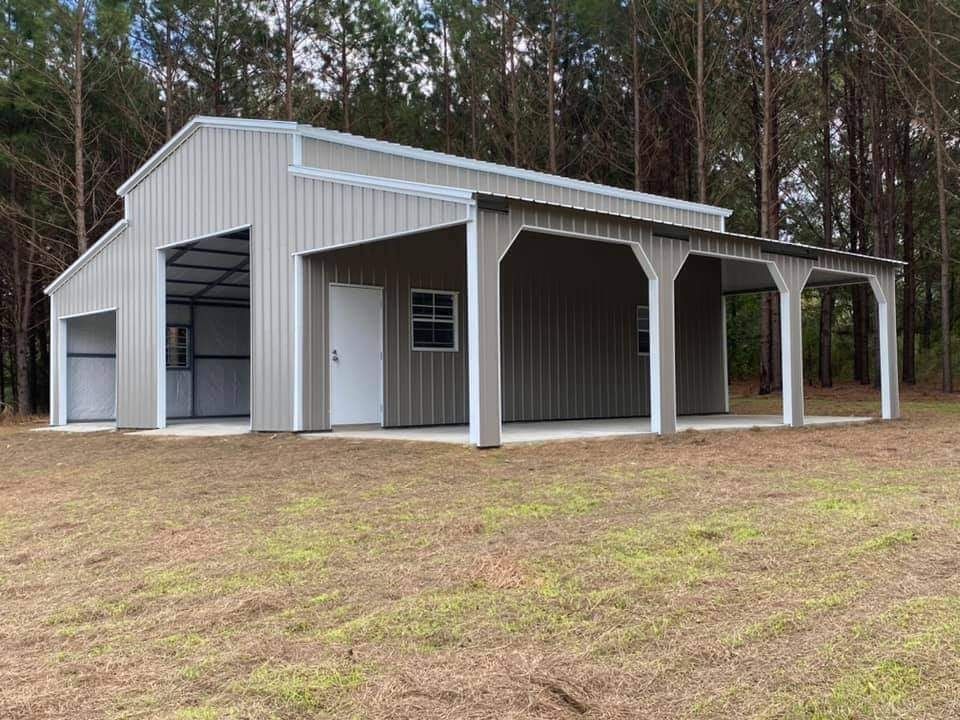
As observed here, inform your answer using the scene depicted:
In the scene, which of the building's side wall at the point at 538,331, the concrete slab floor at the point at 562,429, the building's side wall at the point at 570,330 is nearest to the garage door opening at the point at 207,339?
the building's side wall at the point at 538,331

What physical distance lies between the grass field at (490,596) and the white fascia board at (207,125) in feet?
19.7

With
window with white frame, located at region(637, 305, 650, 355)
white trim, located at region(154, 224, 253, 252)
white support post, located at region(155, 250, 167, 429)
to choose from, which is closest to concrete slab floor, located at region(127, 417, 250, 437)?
white support post, located at region(155, 250, 167, 429)

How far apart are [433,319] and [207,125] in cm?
435

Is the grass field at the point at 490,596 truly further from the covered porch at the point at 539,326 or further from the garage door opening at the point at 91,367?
the garage door opening at the point at 91,367

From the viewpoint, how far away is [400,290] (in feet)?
39.2

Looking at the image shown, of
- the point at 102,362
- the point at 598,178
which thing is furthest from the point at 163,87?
the point at 598,178

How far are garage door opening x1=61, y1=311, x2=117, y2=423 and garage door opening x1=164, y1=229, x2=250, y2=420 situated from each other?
1119mm

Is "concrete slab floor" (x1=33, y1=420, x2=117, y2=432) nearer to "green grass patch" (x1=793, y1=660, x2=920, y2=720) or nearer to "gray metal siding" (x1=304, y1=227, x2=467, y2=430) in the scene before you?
"gray metal siding" (x1=304, y1=227, x2=467, y2=430)

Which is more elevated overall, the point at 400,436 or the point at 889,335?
the point at 889,335

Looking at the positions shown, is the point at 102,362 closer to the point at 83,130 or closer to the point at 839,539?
the point at 83,130

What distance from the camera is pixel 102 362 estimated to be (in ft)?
52.1

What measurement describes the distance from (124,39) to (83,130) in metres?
2.22

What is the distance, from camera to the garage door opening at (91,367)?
15.4m

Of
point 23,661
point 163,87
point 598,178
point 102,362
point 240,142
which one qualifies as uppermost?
point 163,87
